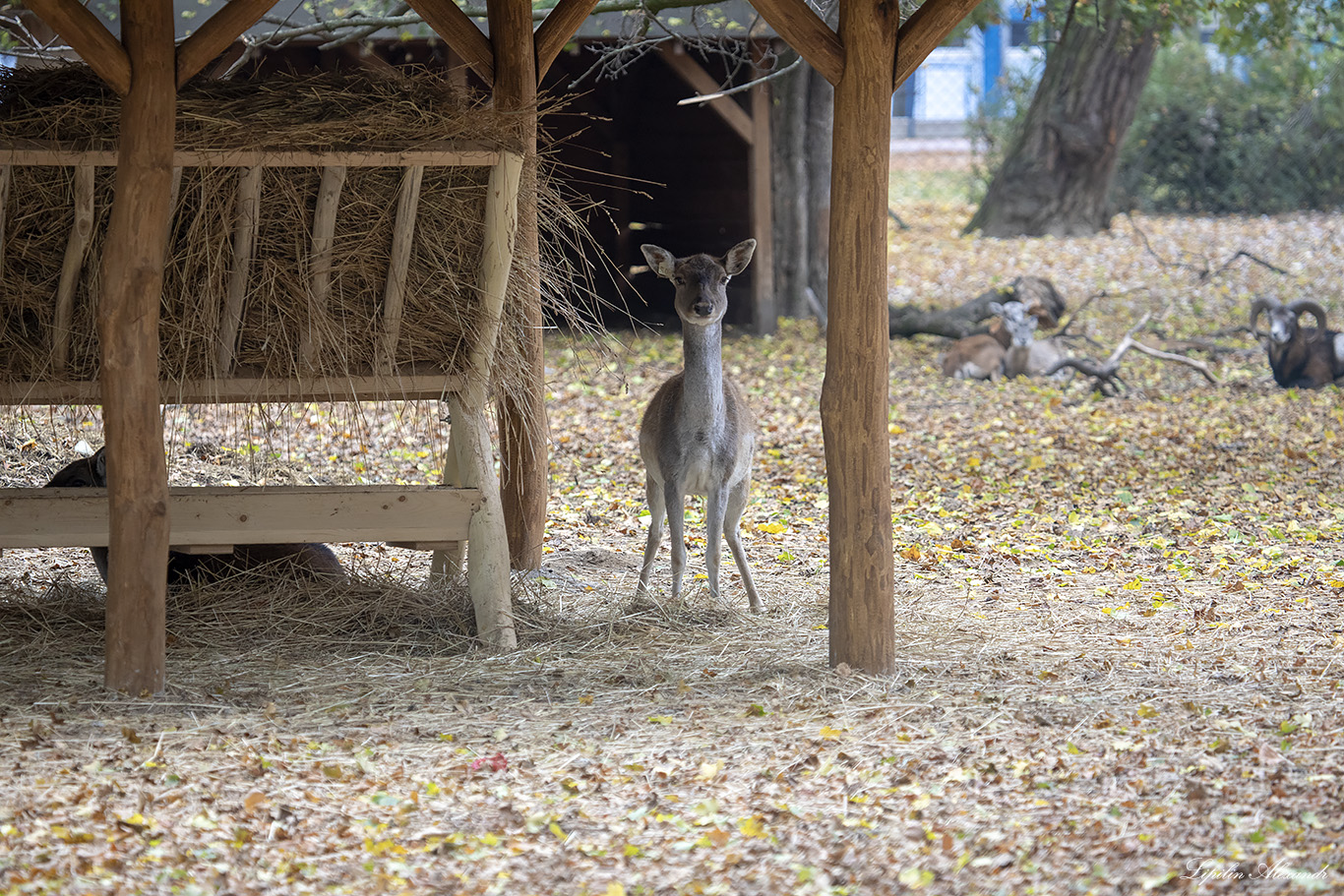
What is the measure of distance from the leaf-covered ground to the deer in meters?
0.38

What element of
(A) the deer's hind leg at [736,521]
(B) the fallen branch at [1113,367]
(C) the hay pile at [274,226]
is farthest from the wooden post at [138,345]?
(B) the fallen branch at [1113,367]

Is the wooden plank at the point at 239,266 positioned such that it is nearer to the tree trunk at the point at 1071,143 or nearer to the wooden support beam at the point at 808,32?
the wooden support beam at the point at 808,32

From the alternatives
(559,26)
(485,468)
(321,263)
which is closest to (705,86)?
(559,26)

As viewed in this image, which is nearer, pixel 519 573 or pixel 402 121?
pixel 402 121

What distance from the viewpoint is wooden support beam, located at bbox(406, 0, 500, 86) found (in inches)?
260

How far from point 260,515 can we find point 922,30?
11.7 ft

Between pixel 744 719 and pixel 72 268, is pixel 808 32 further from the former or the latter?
pixel 72 268

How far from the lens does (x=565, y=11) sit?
6965mm

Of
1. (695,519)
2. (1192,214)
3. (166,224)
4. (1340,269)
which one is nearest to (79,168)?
(166,224)

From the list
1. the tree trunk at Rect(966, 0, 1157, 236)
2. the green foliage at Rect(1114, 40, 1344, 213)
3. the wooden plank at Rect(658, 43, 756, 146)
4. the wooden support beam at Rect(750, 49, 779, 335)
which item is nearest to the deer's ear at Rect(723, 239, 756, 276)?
the wooden plank at Rect(658, 43, 756, 146)

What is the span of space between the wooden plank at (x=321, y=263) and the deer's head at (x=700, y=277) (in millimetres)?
1532

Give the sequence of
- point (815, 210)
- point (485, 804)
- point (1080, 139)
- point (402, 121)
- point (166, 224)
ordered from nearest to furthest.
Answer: point (485, 804), point (166, 224), point (402, 121), point (815, 210), point (1080, 139)

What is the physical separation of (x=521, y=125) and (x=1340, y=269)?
16077mm

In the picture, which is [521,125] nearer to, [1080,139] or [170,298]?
[170,298]
